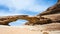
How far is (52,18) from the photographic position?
494 inches

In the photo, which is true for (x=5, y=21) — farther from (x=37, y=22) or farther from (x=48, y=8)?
(x=48, y=8)

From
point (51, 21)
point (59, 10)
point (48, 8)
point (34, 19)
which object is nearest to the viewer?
point (51, 21)

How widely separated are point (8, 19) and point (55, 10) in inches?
190

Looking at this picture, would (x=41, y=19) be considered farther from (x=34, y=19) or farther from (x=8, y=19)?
(x=8, y=19)

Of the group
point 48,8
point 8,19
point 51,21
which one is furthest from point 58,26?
point 48,8

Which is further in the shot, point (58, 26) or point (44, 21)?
point (44, 21)

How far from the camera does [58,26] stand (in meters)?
10.1

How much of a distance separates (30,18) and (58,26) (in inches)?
134

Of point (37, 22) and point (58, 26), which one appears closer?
point (58, 26)

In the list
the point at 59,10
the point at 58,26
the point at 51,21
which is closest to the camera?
the point at 58,26

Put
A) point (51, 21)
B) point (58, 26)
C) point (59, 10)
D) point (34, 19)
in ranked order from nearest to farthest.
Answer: point (58, 26) → point (51, 21) → point (34, 19) → point (59, 10)

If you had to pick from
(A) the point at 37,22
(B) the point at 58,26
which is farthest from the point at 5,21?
(B) the point at 58,26

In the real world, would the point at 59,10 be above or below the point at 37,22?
above

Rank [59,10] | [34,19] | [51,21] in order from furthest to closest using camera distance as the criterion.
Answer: [59,10] < [34,19] < [51,21]
